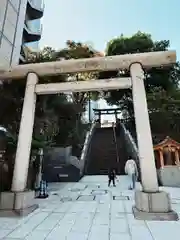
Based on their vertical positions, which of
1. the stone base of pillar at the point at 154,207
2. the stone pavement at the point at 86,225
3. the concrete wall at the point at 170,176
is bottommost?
the stone pavement at the point at 86,225

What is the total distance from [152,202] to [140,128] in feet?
6.20

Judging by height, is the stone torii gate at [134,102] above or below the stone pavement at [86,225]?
above

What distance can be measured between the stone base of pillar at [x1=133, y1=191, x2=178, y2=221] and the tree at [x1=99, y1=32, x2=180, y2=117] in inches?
744

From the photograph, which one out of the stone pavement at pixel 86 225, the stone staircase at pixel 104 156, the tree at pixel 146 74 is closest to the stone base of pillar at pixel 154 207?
the stone pavement at pixel 86 225

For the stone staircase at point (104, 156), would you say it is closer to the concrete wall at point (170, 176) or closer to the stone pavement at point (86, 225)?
the concrete wall at point (170, 176)

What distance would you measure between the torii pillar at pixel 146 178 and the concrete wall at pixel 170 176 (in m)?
5.08

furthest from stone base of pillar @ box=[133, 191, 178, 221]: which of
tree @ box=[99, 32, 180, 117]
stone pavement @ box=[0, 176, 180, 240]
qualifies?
tree @ box=[99, 32, 180, 117]

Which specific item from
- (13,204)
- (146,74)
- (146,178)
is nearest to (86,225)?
(146,178)

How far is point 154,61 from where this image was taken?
18.6 feet

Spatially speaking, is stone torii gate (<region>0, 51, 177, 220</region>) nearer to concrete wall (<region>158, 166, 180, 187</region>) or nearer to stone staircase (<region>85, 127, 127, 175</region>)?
concrete wall (<region>158, 166, 180, 187</region>)

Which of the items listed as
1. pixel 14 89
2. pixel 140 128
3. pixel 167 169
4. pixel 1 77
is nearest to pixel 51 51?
pixel 14 89

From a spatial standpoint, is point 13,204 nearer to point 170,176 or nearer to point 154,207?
point 154,207

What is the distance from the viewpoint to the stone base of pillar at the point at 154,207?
438 centimetres

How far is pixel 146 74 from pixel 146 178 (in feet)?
64.7
